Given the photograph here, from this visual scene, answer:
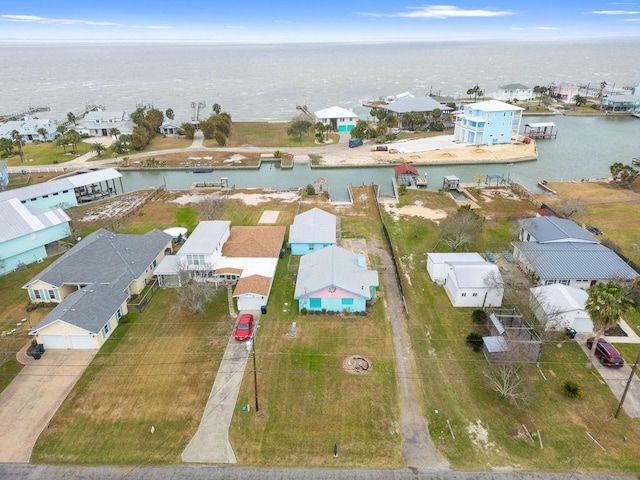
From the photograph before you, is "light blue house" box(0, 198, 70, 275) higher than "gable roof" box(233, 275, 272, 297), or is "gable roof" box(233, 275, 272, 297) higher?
"light blue house" box(0, 198, 70, 275)

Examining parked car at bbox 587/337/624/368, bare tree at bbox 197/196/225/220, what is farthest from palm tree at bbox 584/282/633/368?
bare tree at bbox 197/196/225/220

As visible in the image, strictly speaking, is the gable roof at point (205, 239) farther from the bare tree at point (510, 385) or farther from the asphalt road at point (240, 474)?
the bare tree at point (510, 385)

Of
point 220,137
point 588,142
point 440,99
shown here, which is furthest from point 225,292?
point 440,99

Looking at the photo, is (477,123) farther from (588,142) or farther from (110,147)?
(110,147)

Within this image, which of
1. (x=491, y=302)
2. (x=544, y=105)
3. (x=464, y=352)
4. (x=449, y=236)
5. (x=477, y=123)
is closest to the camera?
(x=464, y=352)

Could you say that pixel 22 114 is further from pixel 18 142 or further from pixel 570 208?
pixel 570 208

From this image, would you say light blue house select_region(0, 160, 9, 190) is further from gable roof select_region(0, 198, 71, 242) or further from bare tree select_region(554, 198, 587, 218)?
bare tree select_region(554, 198, 587, 218)

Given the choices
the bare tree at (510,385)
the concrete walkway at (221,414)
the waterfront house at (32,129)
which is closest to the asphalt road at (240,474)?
the concrete walkway at (221,414)
